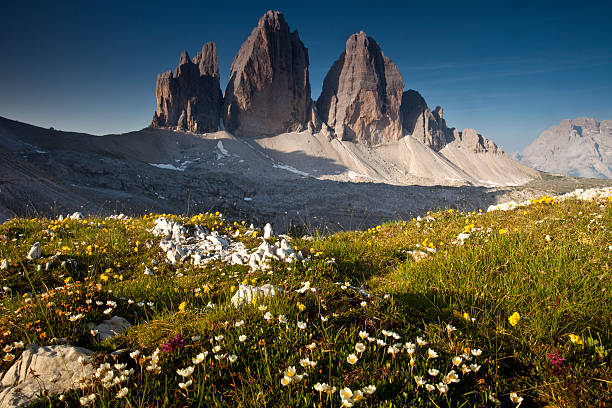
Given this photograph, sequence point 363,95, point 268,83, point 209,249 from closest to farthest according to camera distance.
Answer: point 209,249 < point 268,83 < point 363,95

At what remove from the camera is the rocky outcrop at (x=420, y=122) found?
611 ft

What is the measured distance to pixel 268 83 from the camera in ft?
475

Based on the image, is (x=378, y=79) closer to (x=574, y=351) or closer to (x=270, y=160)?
(x=270, y=160)

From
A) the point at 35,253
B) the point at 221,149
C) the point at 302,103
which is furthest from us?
the point at 302,103

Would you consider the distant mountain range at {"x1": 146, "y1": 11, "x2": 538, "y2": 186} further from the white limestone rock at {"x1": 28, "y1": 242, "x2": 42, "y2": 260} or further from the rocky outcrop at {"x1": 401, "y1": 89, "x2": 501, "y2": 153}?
the white limestone rock at {"x1": 28, "y1": 242, "x2": 42, "y2": 260}

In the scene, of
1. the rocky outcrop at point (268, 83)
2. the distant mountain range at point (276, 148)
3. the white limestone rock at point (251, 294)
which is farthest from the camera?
the rocky outcrop at point (268, 83)

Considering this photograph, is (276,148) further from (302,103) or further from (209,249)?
(209,249)

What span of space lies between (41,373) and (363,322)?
10.3ft

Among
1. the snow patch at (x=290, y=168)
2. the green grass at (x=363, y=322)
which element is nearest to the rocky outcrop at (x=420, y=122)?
the snow patch at (x=290, y=168)

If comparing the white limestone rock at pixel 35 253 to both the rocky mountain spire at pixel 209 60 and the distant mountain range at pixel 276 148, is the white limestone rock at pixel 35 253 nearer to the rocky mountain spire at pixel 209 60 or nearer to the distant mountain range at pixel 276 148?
the distant mountain range at pixel 276 148

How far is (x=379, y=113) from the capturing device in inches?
6422

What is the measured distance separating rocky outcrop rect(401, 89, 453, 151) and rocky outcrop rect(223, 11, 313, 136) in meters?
76.2

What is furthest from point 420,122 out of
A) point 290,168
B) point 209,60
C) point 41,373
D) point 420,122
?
point 41,373

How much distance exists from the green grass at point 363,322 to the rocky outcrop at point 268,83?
148m
